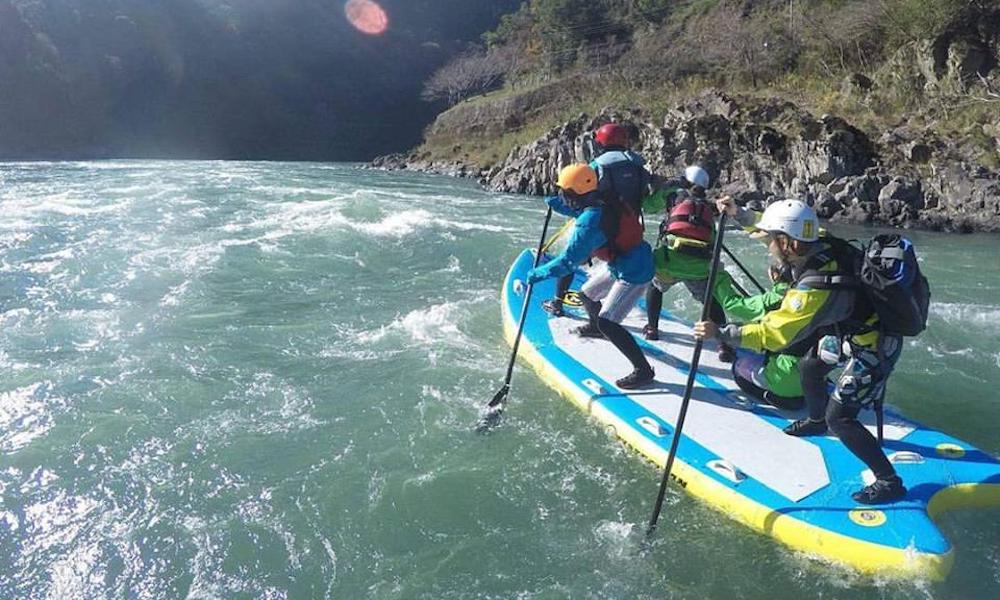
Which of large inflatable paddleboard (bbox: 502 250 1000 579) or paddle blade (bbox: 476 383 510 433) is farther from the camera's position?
paddle blade (bbox: 476 383 510 433)

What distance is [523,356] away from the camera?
22.3 feet

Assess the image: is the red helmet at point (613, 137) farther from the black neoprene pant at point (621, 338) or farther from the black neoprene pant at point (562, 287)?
the black neoprene pant at point (562, 287)

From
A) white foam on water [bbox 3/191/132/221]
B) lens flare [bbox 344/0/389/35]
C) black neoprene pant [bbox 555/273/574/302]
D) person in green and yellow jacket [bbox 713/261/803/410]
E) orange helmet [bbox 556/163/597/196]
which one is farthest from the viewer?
lens flare [bbox 344/0/389/35]

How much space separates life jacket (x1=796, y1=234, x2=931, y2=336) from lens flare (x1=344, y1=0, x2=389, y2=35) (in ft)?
306

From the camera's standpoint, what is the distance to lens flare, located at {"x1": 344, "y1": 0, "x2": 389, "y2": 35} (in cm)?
8981

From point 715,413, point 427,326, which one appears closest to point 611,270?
point 715,413

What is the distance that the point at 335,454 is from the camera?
5.10 meters

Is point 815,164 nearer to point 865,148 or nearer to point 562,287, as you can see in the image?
point 865,148

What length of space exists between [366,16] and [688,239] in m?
97.9

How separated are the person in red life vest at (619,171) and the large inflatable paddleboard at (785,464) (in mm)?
1523

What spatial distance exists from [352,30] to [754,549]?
304 ft

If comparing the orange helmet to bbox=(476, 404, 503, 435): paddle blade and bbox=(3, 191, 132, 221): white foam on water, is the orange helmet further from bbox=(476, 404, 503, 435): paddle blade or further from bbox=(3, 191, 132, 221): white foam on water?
bbox=(3, 191, 132, 221): white foam on water

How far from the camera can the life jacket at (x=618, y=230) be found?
5191mm

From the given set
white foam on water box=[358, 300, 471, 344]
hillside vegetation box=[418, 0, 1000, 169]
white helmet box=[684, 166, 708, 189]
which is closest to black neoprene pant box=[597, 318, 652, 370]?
white helmet box=[684, 166, 708, 189]
